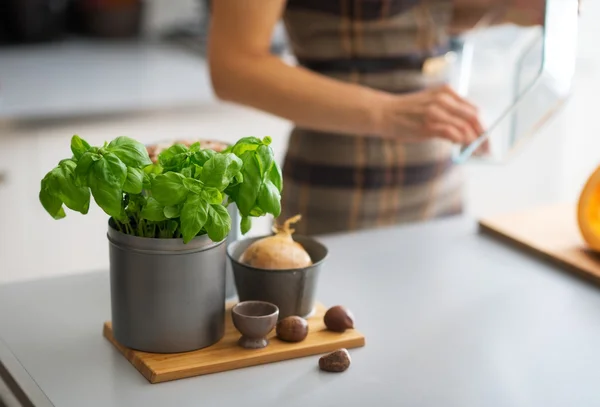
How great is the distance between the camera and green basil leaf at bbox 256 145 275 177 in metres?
0.91

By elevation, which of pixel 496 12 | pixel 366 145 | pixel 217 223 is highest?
pixel 496 12

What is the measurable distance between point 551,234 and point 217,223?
0.58 metres

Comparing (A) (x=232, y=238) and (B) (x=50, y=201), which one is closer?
(B) (x=50, y=201)

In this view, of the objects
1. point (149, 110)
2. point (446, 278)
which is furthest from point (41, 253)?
point (446, 278)

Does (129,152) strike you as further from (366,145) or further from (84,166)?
(366,145)

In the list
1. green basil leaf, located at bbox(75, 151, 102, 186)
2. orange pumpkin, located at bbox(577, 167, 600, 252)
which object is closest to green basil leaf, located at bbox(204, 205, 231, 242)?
green basil leaf, located at bbox(75, 151, 102, 186)

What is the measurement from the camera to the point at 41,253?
2.09m

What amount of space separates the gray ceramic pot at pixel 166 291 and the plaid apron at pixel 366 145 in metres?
0.55

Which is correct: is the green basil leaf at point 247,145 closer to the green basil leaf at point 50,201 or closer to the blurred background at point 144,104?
the green basil leaf at point 50,201

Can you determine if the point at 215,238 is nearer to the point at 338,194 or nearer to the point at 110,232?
the point at 110,232

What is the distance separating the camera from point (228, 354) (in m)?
0.94

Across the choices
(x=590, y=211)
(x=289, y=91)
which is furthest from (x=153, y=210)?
(x=590, y=211)

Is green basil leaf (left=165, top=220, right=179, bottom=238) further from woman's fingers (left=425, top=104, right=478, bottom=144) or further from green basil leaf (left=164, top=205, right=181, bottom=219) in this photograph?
woman's fingers (left=425, top=104, right=478, bottom=144)

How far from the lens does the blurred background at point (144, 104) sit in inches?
54.3
